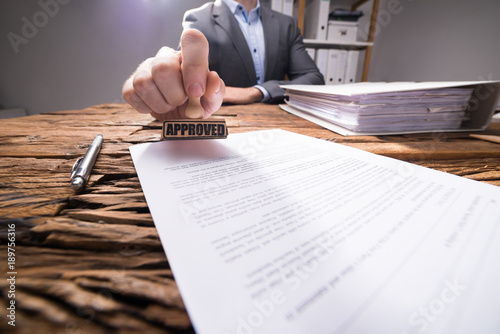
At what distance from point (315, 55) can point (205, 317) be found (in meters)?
Result: 2.00

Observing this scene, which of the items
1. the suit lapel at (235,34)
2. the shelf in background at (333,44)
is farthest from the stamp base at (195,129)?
the shelf in background at (333,44)

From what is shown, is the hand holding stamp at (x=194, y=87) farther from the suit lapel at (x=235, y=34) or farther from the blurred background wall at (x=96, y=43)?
the blurred background wall at (x=96, y=43)

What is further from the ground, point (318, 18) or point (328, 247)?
point (318, 18)

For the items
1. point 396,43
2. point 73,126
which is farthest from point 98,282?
point 396,43

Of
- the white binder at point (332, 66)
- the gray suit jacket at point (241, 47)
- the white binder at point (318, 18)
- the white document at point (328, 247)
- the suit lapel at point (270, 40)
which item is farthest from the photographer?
the white binder at point (332, 66)

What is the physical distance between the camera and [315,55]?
1746 mm

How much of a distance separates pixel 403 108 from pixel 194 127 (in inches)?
16.9

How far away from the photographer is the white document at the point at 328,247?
0.10m

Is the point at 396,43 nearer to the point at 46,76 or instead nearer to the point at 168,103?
the point at 168,103

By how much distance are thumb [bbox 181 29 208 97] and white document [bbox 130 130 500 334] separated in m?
0.16

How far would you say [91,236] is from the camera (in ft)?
0.50

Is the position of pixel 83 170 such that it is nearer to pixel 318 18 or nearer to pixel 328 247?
pixel 328 247

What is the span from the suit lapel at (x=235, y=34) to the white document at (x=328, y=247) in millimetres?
1163

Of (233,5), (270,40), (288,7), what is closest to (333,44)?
(288,7)
